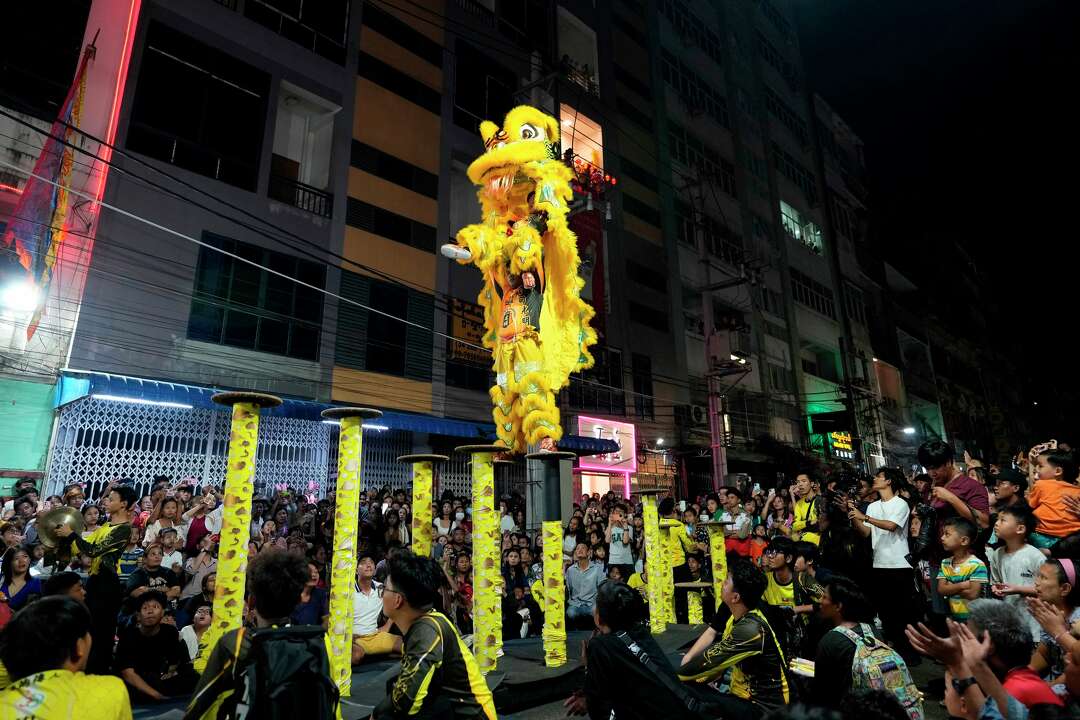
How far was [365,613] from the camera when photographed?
7.20 m

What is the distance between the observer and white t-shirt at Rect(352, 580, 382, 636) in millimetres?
7105

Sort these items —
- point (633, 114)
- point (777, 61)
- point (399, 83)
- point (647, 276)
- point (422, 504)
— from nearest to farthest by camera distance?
1. point (422, 504)
2. point (399, 83)
3. point (647, 276)
4. point (633, 114)
5. point (777, 61)

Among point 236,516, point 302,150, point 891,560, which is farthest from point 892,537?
point 302,150

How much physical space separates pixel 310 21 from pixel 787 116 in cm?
2867

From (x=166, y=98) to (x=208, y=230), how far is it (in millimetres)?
2927

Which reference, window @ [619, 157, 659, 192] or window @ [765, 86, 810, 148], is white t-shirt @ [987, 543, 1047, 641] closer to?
window @ [619, 157, 659, 192]

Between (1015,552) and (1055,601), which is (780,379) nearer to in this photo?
(1015,552)

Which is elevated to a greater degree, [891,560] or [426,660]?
[891,560]

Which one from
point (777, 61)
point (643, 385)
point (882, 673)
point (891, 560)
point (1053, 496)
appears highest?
point (777, 61)

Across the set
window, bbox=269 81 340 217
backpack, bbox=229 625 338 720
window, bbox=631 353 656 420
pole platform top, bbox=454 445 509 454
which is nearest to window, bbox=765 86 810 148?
window, bbox=631 353 656 420

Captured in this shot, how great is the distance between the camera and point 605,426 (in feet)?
67.6

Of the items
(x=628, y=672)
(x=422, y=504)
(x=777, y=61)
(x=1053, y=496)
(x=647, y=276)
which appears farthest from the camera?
(x=777, y=61)

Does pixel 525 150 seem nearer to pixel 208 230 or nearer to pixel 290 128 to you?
pixel 208 230

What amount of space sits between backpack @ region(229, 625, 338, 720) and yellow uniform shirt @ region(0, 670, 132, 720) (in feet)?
1.43
